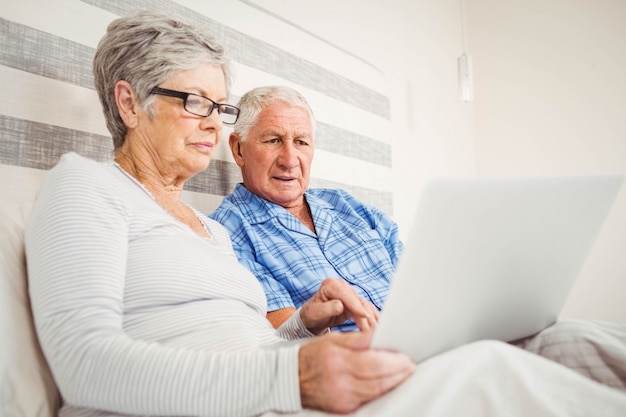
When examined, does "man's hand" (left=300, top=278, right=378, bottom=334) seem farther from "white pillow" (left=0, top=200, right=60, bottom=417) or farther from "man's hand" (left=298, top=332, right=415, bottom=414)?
"white pillow" (left=0, top=200, right=60, bottom=417)

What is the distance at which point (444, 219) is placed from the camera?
2.20 ft

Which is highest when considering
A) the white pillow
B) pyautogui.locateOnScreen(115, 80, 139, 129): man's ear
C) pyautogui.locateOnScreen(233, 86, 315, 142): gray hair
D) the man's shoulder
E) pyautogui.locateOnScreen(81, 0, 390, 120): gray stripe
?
pyautogui.locateOnScreen(81, 0, 390, 120): gray stripe

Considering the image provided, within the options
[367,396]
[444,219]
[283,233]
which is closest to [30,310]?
[367,396]

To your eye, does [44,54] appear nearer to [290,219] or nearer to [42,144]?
[42,144]

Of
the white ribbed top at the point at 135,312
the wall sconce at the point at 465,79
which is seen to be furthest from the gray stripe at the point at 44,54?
the wall sconce at the point at 465,79

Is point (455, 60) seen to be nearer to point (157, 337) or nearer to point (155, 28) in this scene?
point (155, 28)

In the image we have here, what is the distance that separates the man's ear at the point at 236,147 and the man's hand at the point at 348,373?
1.17 metres

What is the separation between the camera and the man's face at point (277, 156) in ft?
5.67

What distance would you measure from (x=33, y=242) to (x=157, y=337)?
24cm

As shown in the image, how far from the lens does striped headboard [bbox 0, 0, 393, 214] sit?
1.24 m

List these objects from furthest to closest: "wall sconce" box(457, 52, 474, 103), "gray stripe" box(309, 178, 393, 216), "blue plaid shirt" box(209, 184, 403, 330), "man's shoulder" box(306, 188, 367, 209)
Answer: "wall sconce" box(457, 52, 474, 103) → "gray stripe" box(309, 178, 393, 216) → "man's shoulder" box(306, 188, 367, 209) → "blue plaid shirt" box(209, 184, 403, 330)

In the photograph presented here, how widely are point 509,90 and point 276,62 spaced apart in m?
1.89

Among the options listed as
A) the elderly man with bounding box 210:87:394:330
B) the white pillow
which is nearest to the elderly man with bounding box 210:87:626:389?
the elderly man with bounding box 210:87:394:330

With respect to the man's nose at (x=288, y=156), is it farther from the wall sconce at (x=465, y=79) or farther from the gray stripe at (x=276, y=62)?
the wall sconce at (x=465, y=79)
